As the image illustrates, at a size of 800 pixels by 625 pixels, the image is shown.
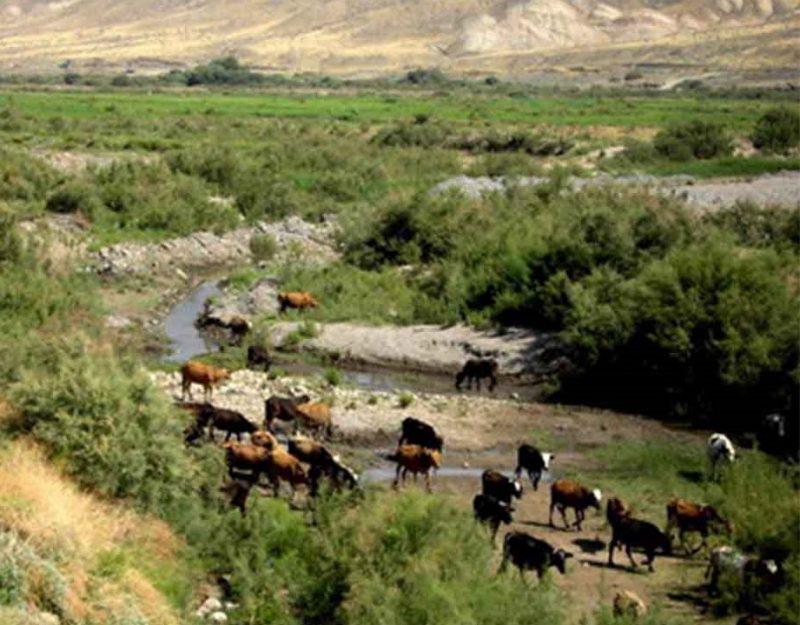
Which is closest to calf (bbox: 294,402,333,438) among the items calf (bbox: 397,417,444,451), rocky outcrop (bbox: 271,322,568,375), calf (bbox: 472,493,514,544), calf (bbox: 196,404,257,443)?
calf (bbox: 397,417,444,451)

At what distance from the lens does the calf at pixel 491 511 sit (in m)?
17.2

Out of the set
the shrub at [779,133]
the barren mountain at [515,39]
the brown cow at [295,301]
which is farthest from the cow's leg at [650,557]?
the barren mountain at [515,39]

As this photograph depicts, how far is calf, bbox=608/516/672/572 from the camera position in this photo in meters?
16.6

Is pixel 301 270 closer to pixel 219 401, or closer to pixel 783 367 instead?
pixel 219 401

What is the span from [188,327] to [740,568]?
20417 mm

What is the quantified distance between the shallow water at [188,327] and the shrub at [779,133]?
3986cm

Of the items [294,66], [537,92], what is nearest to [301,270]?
[537,92]

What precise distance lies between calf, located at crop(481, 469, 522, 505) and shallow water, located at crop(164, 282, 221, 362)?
11.8 meters

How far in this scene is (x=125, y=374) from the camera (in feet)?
57.1

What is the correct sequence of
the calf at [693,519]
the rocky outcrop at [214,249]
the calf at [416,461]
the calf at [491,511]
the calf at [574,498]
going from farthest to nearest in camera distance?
the rocky outcrop at [214,249], the calf at [416,461], the calf at [574,498], the calf at [693,519], the calf at [491,511]

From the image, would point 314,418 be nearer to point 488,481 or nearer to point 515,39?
point 488,481

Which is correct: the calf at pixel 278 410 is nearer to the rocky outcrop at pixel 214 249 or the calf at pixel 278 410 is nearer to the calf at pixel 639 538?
the calf at pixel 639 538

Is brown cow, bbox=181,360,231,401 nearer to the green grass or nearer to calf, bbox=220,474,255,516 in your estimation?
calf, bbox=220,474,255,516

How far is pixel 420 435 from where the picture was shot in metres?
22.0
